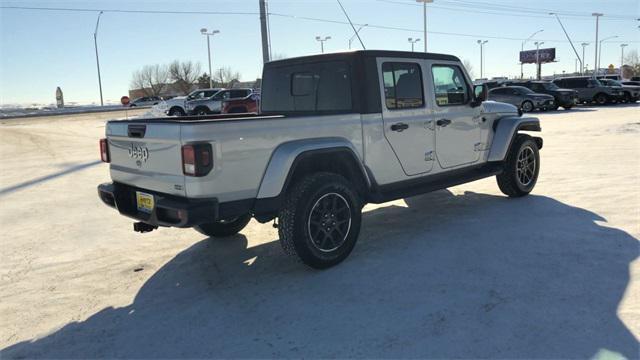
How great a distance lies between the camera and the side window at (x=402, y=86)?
5.15 m

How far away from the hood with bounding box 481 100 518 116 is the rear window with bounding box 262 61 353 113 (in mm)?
2301

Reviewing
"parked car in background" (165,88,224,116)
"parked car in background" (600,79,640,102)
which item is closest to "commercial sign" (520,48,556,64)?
"parked car in background" (600,79,640,102)

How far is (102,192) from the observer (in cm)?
479

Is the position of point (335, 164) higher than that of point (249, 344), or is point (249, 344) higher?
point (335, 164)

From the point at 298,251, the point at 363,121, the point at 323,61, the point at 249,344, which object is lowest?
the point at 249,344

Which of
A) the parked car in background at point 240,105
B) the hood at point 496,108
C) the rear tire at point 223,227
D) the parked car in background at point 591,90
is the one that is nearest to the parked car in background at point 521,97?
the parked car in background at point 591,90

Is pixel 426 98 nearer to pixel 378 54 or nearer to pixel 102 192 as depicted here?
pixel 378 54

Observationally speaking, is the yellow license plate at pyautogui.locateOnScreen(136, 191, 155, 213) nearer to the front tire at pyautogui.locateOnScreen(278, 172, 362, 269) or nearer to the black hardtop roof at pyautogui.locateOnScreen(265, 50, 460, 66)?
the front tire at pyautogui.locateOnScreen(278, 172, 362, 269)

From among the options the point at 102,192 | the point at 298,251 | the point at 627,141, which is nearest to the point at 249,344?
the point at 298,251

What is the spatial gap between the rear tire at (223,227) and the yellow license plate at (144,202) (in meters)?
1.32

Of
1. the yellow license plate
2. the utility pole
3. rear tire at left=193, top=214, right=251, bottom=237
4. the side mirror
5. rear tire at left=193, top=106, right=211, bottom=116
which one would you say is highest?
the utility pole

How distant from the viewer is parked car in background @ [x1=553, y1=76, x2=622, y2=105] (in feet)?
102

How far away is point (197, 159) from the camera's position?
3701 millimetres

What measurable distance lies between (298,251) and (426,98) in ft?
7.77
